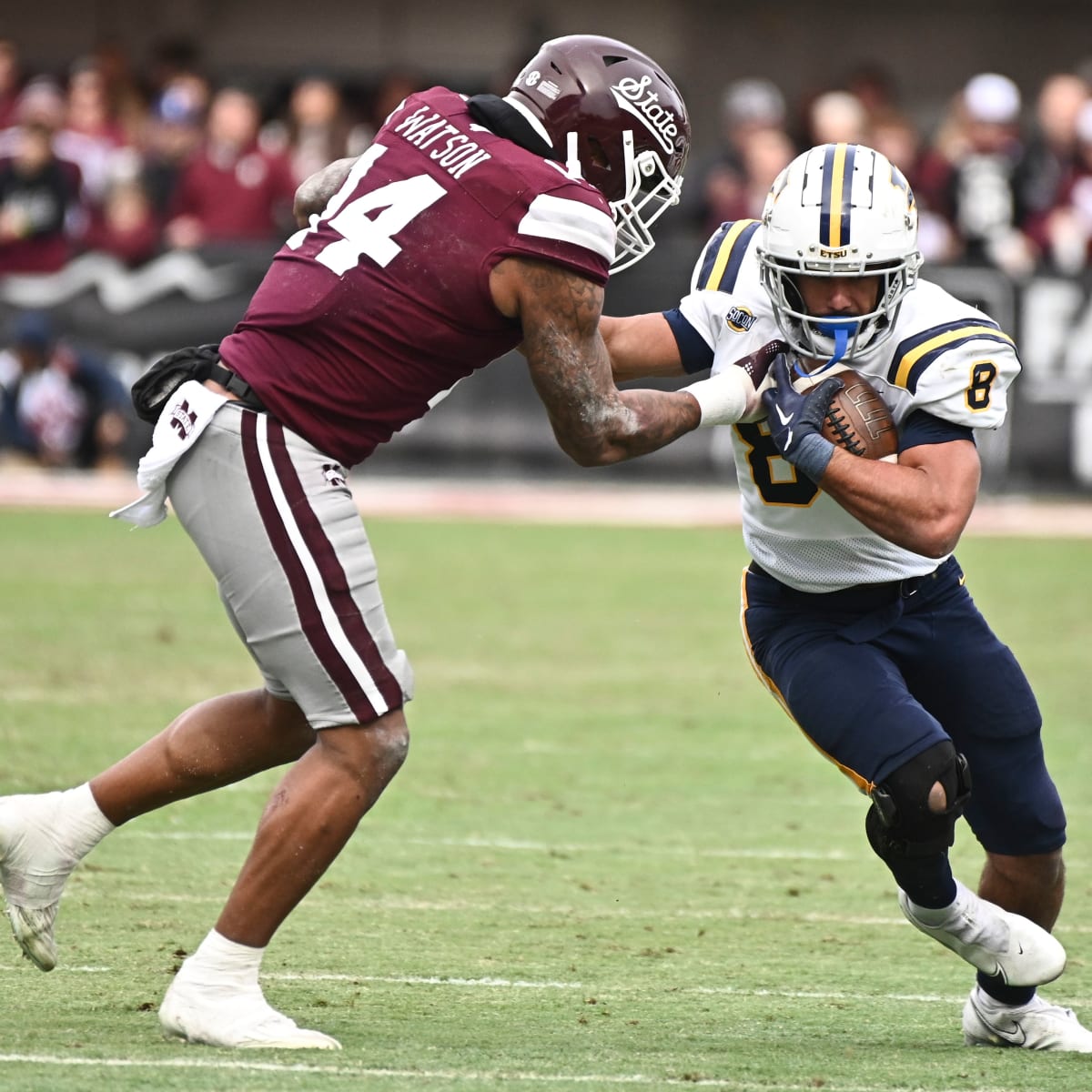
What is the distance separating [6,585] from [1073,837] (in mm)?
5862

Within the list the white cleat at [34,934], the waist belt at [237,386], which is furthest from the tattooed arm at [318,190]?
the white cleat at [34,934]

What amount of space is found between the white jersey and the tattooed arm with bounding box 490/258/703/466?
334mm

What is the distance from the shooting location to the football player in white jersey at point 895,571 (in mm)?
4285

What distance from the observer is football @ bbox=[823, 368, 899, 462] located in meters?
4.38

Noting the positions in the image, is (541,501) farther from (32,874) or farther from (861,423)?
(32,874)

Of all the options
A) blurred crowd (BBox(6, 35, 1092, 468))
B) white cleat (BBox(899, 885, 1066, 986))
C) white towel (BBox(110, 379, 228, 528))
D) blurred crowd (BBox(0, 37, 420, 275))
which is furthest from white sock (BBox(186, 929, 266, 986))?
blurred crowd (BBox(0, 37, 420, 275))

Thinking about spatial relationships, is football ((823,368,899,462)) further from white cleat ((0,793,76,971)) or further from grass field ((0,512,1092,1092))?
white cleat ((0,793,76,971))

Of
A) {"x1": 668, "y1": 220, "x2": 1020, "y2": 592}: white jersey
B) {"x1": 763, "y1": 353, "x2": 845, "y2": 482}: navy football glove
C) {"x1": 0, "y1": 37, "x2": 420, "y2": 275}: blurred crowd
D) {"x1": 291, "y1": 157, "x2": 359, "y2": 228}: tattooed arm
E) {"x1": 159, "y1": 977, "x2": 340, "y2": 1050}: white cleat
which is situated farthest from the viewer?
{"x1": 0, "y1": 37, "x2": 420, "y2": 275}: blurred crowd

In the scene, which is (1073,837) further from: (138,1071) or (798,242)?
(138,1071)

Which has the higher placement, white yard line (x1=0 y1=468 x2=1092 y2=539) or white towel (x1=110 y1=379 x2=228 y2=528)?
white towel (x1=110 y1=379 x2=228 y2=528)

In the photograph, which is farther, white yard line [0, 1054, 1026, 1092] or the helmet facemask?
the helmet facemask

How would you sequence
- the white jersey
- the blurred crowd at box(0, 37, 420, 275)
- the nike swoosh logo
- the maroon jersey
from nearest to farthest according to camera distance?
the maroon jersey < the white jersey < the nike swoosh logo < the blurred crowd at box(0, 37, 420, 275)

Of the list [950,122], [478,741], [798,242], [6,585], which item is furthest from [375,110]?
[798,242]

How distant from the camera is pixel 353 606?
13.5ft
